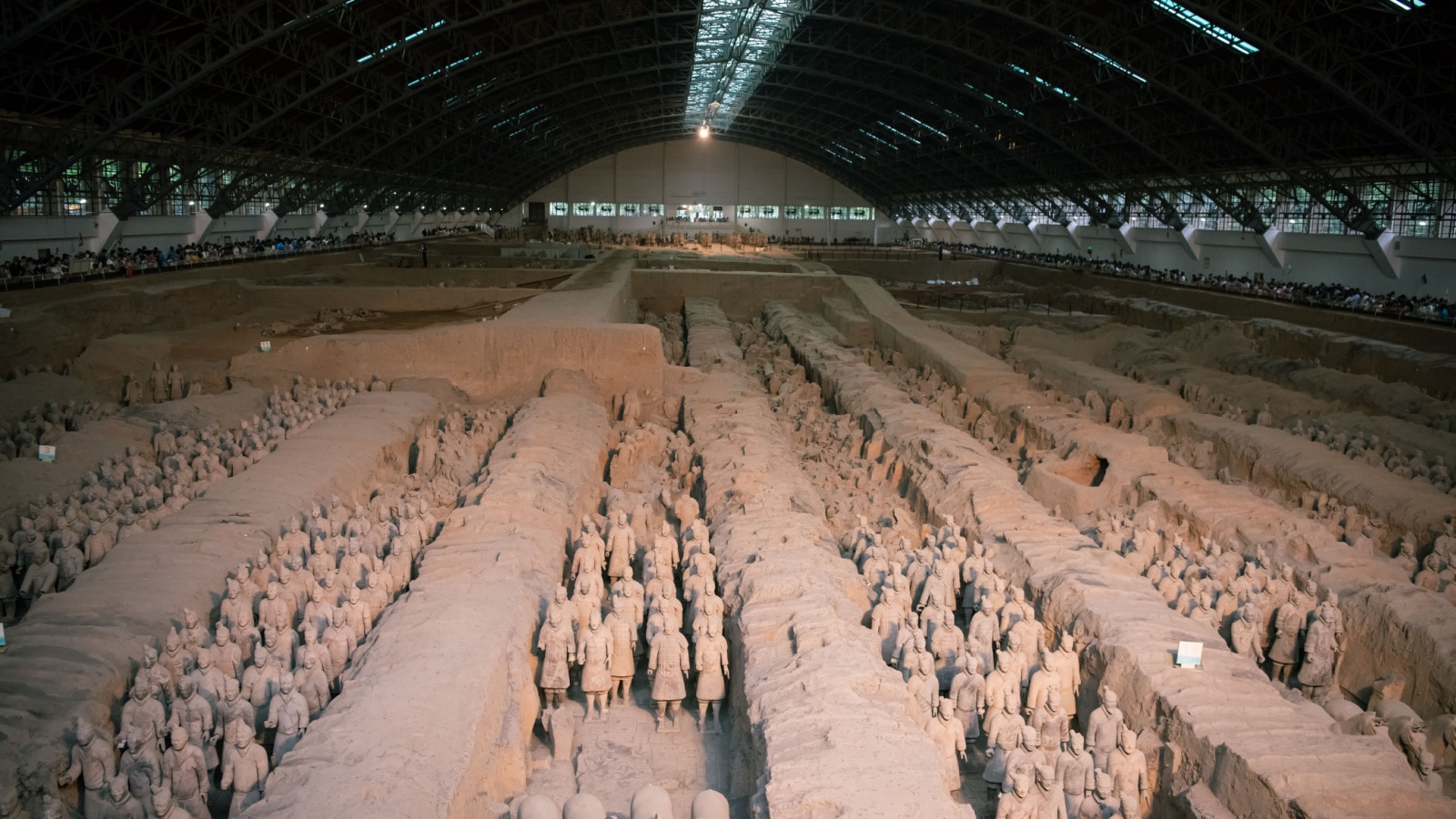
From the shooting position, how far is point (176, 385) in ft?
46.6

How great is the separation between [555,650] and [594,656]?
0.30m

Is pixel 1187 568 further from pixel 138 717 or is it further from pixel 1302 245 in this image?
pixel 1302 245

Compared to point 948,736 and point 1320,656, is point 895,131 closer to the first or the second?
point 1320,656

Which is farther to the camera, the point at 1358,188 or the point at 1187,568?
the point at 1358,188

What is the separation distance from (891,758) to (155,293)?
1699 cm

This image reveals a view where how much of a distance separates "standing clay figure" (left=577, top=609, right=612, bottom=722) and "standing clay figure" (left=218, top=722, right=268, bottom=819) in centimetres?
212

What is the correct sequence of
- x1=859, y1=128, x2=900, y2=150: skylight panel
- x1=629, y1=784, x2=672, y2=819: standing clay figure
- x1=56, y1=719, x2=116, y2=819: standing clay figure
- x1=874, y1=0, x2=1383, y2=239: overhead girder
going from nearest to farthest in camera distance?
x1=629, y1=784, x2=672, y2=819: standing clay figure, x1=56, y1=719, x2=116, y2=819: standing clay figure, x1=874, y1=0, x2=1383, y2=239: overhead girder, x1=859, y1=128, x2=900, y2=150: skylight panel

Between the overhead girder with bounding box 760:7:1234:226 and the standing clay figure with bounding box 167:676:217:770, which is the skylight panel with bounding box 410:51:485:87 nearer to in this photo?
the overhead girder with bounding box 760:7:1234:226

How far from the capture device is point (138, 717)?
5.85 m

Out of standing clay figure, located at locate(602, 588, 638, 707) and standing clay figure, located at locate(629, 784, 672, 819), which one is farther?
standing clay figure, located at locate(602, 588, 638, 707)

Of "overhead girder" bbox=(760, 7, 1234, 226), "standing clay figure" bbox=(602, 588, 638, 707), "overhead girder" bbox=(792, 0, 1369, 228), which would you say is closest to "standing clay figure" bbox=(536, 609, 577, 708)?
"standing clay figure" bbox=(602, 588, 638, 707)

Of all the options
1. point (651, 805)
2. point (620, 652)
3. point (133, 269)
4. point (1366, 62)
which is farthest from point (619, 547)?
point (1366, 62)

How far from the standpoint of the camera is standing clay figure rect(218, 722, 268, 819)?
5.72 metres

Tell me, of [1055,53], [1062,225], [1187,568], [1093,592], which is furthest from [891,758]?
[1062,225]
